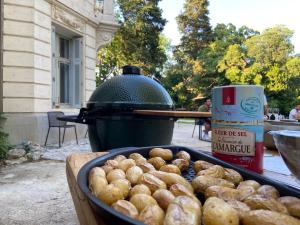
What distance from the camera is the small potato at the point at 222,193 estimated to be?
0.75 metres

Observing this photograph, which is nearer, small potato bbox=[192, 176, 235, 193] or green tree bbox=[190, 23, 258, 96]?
small potato bbox=[192, 176, 235, 193]

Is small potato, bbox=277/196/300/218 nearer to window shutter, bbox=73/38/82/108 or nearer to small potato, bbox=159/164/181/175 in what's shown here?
small potato, bbox=159/164/181/175

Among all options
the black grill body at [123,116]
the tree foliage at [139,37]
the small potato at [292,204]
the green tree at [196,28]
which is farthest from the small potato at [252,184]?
the green tree at [196,28]

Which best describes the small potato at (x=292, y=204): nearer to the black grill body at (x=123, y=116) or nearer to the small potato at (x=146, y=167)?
the small potato at (x=146, y=167)

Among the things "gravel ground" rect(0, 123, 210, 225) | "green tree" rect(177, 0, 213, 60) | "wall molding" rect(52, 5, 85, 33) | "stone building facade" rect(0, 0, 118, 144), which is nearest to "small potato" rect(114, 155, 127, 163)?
"gravel ground" rect(0, 123, 210, 225)

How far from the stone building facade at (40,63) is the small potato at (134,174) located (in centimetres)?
779

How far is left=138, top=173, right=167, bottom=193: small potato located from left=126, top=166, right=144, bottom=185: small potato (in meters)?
0.02

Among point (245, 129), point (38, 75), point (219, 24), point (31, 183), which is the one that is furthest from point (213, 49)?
point (245, 129)

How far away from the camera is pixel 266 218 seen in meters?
0.59

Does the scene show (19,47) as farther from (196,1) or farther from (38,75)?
(196,1)

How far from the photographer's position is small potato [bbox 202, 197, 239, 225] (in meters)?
0.59

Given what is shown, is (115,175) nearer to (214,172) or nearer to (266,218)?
(214,172)

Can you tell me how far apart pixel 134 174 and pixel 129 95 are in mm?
1722

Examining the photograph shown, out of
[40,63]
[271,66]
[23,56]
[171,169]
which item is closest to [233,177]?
[171,169]
